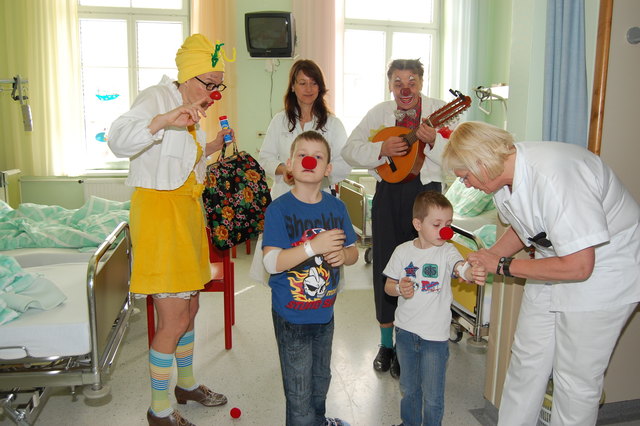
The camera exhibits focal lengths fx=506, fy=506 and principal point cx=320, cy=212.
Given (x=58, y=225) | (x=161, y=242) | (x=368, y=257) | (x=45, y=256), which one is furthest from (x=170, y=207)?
(x=368, y=257)

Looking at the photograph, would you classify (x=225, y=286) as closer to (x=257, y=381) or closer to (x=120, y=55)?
(x=257, y=381)

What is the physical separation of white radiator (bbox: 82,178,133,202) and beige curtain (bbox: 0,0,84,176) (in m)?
0.28

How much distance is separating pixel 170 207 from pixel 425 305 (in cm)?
106

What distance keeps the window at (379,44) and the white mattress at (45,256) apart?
12.8 feet

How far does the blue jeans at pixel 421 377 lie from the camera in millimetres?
1912

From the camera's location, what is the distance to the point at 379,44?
657 centimetres

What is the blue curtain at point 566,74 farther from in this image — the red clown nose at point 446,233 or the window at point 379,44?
the window at point 379,44

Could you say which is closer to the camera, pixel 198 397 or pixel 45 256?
pixel 198 397

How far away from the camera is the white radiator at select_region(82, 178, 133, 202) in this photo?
18.9 feet

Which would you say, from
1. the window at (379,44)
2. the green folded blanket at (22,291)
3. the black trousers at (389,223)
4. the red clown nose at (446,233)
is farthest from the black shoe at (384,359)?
the window at (379,44)

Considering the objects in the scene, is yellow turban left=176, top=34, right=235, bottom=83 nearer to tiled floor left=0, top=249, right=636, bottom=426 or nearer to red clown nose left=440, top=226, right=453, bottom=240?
red clown nose left=440, top=226, right=453, bottom=240

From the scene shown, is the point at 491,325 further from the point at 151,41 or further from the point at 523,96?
the point at 151,41

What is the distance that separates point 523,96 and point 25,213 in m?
3.76

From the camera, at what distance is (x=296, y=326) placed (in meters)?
1.79
